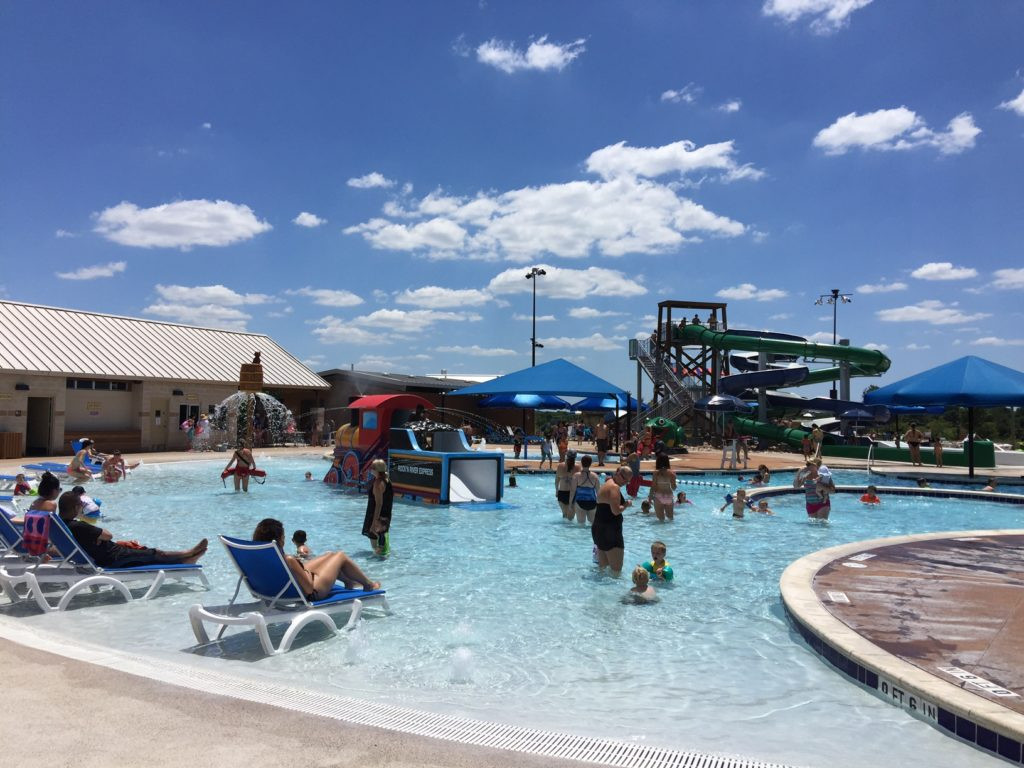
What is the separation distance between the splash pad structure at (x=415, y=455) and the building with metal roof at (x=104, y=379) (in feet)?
41.1

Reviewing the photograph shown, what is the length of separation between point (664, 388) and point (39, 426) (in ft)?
87.5

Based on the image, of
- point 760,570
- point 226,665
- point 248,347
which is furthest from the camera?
point 248,347

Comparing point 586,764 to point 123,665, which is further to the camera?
point 123,665

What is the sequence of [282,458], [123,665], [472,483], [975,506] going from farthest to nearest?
1. [282,458]
2. [975,506]
3. [472,483]
4. [123,665]

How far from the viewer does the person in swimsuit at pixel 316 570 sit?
6.05m

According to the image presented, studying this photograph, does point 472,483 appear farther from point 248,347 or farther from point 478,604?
point 248,347

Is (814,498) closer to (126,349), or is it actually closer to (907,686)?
(907,686)

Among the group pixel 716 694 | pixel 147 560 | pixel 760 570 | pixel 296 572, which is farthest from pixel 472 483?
pixel 716 694

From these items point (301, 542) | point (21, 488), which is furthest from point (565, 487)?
point (21, 488)

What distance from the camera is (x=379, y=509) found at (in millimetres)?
9211

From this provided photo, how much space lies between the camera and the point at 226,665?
534cm

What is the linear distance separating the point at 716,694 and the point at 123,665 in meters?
3.93

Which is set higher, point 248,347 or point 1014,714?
point 248,347

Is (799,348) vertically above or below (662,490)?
above
